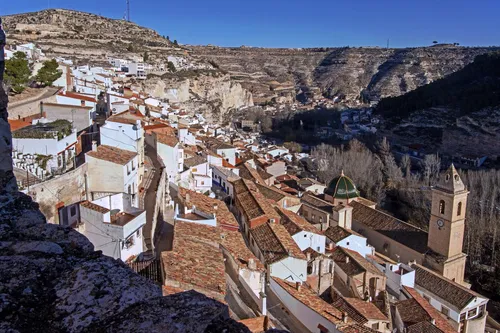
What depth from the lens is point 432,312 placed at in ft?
46.8

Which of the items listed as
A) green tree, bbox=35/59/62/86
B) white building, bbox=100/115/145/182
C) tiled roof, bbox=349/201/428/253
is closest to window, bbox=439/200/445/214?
tiled roof, bbox=349/201/428/253

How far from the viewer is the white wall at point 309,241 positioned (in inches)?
579

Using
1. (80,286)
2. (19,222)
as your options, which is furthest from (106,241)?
(80,286)

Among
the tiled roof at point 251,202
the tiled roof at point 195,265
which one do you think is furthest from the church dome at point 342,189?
the tiled roof at point 195,265

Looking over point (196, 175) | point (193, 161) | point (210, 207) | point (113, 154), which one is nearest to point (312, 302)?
point (210, 207)

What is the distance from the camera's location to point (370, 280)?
14.7 metres

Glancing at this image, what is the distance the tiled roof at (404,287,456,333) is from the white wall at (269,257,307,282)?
416 centimetres

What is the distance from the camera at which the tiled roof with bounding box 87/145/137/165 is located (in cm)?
1082

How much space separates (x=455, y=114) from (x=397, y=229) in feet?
104

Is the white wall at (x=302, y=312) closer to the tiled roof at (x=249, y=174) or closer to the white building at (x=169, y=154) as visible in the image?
the white building at (x=169, y=154)

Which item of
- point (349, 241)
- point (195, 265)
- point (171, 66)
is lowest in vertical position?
point (349, 241)

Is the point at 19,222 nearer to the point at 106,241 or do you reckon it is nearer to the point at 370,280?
the point at 106,241

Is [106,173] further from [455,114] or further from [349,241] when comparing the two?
[455,114]

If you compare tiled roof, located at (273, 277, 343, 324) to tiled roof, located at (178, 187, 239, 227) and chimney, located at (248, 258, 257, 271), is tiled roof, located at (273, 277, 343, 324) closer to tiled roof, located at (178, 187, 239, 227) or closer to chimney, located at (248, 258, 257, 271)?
chimney, located at (248, 258, 257, 271)
